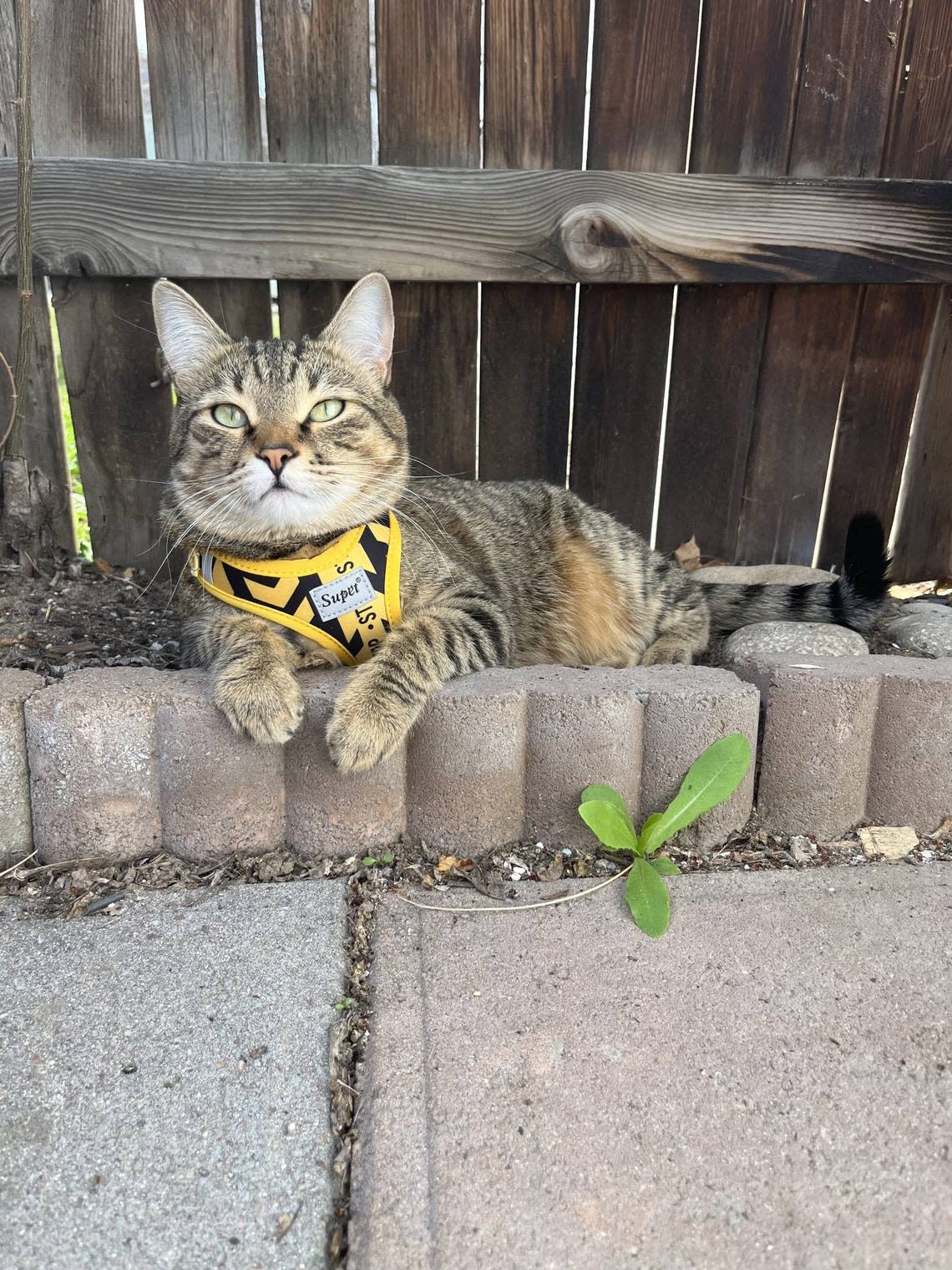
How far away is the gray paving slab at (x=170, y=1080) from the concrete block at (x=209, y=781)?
149 mm

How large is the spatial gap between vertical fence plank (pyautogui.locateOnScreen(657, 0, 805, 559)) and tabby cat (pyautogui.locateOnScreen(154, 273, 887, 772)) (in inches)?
28.9

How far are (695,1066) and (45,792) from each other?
163 cm

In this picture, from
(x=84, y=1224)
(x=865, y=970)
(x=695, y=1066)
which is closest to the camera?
(x=84, y=1224)

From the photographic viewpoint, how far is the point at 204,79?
305 centimetres

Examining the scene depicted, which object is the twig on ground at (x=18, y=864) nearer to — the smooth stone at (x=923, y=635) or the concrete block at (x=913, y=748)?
Answer: the concrete block at (x=913, y=748)

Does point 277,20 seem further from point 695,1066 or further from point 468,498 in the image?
point 695,1066

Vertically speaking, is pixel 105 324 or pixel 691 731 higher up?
pixel 105 324

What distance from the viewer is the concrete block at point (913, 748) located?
2.37 meters

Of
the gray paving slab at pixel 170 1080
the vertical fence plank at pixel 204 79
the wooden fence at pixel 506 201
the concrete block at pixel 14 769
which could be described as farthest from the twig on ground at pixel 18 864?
the vertical fence plank at pixel 204 79

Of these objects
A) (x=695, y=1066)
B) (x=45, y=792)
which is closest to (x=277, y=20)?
(x=45, y=792)

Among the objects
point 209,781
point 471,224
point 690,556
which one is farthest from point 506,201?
point 209,781

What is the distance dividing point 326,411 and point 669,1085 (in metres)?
1.90

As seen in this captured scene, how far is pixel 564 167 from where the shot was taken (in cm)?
322

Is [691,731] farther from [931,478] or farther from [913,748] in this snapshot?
[931,478]
